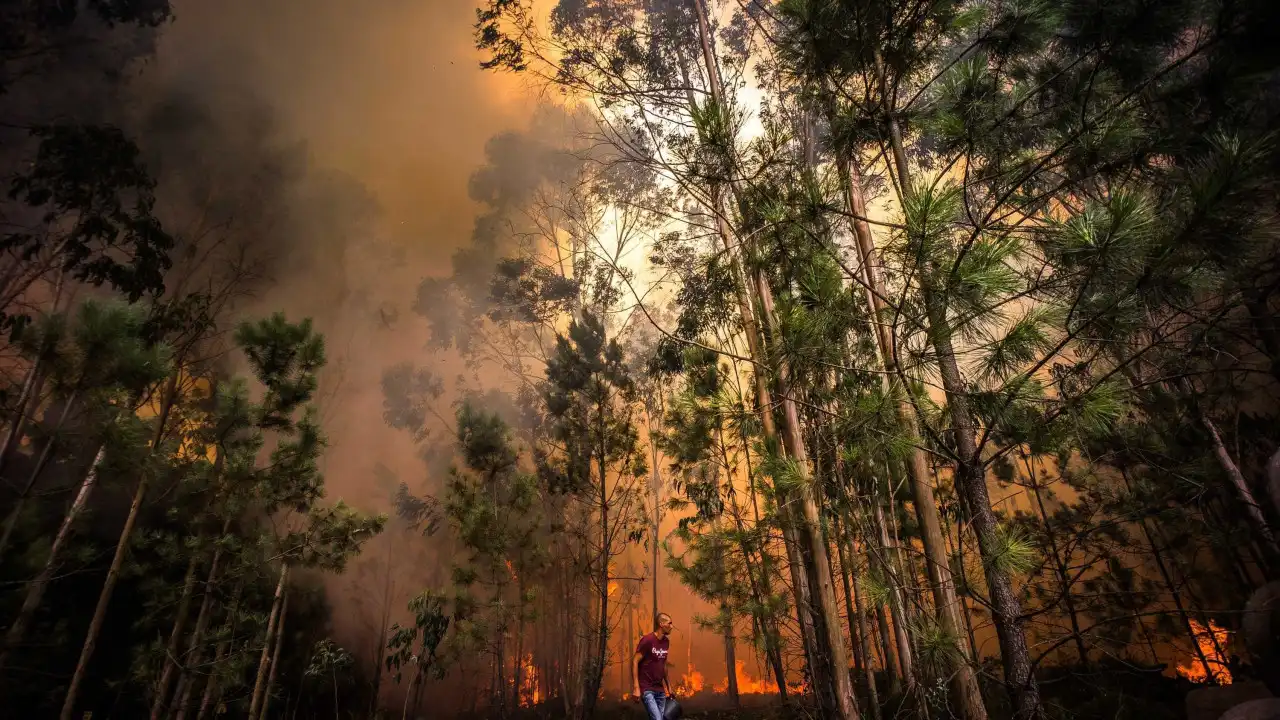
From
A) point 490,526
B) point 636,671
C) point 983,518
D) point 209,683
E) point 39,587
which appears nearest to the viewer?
point 983,518

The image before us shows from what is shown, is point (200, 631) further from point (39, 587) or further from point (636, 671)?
point (636, 671)

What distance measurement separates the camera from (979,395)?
1652 mm

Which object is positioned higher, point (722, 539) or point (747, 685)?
point (722, 539)

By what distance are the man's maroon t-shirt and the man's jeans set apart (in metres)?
0.03

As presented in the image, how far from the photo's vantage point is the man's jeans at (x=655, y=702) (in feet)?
12.5

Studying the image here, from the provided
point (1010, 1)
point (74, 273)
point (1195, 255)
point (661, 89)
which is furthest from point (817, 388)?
point (74, 273)

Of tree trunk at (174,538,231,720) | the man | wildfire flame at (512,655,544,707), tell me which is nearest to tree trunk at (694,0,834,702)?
the man

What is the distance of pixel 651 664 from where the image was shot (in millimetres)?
3982

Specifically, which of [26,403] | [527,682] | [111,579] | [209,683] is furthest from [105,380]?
[527,682]

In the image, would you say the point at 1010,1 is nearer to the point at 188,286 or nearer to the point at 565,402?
the point at 565,402

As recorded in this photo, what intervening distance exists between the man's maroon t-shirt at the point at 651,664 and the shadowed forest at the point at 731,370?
1.27 metres

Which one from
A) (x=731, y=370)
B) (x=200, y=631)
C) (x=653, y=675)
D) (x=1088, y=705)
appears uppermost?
(x=731, y=370)

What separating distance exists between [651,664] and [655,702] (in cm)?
26

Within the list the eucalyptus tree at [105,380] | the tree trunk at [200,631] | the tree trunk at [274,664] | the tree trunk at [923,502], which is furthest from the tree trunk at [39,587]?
the tree trunk at [923,502]
